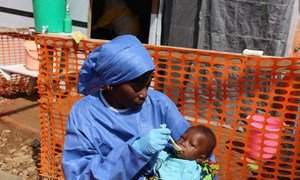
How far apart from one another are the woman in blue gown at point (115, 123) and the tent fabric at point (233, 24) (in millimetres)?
3169

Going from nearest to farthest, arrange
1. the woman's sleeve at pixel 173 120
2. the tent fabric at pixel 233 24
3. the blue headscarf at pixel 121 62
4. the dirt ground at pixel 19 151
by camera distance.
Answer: the blue headscarf at pixel 121 62, the woman's sleeve at pixel 173 120, the dirt ground at pixel 19 151, the tent fabric at pixel 233 24

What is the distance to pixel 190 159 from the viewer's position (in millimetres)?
2371

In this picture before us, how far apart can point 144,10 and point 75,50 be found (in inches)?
212

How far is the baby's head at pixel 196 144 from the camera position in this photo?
92.7 inches

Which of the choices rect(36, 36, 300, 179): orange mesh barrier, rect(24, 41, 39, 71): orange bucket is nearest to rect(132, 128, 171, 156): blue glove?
rect(36, 36, 300, 179): orange mesh barrier

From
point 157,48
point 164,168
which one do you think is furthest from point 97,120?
point 157,48

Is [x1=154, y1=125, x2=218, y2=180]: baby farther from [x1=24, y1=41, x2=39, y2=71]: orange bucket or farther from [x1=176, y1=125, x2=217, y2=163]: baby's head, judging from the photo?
[x1=24, y1=41, x2=39, y2=71]: orange bucket

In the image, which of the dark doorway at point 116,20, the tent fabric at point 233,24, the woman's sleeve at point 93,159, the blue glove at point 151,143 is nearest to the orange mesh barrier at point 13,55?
the dark doorway at point 116,20

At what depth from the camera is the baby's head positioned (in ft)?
7.72

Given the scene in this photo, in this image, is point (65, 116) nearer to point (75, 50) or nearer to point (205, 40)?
point (75, 50)

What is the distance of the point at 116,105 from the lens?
214cm

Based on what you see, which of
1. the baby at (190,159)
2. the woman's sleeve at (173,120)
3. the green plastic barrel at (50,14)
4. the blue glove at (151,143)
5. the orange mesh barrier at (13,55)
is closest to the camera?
the blue glove at (151,143)

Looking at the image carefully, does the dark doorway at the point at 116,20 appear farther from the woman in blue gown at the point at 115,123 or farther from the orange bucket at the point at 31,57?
the woman in blue gown at the point at 115,123

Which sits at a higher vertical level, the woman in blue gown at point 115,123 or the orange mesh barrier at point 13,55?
the woman in blue gown at point 115,123
